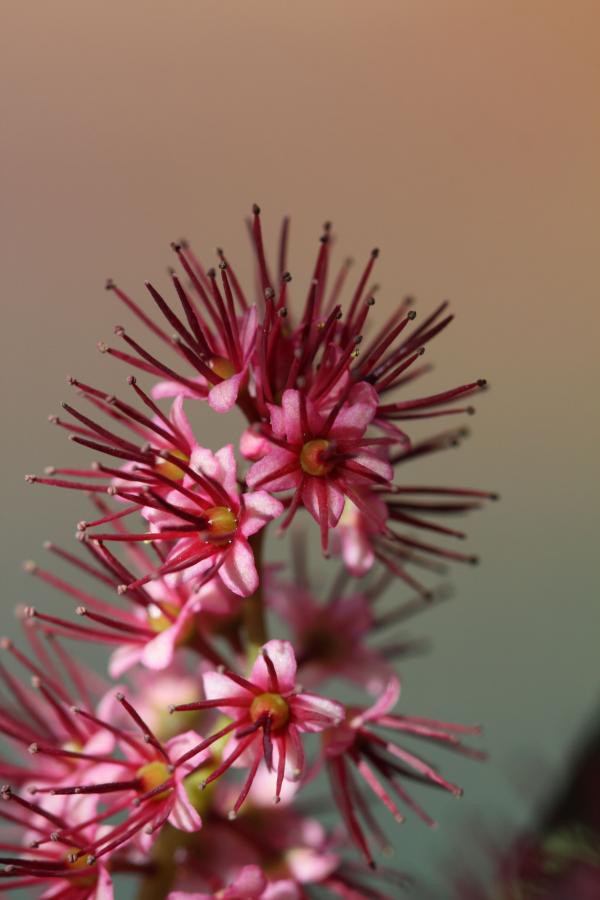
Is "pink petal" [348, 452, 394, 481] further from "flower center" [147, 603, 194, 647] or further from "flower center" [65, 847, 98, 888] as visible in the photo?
"flower center" [65, 847, 98, 888]

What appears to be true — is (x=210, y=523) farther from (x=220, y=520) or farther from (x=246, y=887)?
(x=246, y=887)

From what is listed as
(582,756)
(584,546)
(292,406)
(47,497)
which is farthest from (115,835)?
(584,546)

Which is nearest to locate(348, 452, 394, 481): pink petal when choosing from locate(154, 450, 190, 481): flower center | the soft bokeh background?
locate(154, 450, 190, 481): flower center

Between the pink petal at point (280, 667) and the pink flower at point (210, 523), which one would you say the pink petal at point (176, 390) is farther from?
the pink petal at point (280, 667)

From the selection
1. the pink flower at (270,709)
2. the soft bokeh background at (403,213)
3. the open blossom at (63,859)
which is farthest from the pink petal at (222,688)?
the soft bokeh background at (403,213)

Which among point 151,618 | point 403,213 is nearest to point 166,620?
point 151,618

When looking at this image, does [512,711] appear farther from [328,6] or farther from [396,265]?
[328,6]
